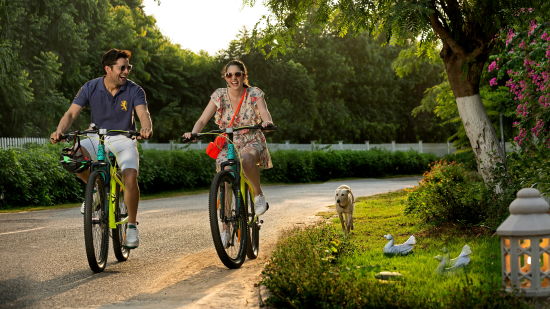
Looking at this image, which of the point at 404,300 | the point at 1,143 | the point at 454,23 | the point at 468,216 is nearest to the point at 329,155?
the point at 1,143

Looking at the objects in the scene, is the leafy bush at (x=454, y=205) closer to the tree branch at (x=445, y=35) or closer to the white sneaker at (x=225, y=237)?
the tree branch at (x=445, y=35)

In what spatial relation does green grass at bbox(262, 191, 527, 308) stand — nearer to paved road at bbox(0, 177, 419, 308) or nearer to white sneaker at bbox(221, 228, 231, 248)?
paved road at bbox(0, 177, 419, 308)

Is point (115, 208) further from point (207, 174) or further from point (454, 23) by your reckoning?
point (207, 174)

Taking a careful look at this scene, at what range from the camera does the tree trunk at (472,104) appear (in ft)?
39.8

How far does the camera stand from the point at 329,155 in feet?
120

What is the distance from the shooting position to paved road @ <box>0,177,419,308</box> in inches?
230

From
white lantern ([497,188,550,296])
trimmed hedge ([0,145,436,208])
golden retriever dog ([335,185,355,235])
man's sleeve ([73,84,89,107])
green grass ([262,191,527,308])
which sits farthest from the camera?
trimmed hedge ([0,145,436,208])

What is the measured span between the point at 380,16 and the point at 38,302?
6809 mm

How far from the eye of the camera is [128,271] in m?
7.33

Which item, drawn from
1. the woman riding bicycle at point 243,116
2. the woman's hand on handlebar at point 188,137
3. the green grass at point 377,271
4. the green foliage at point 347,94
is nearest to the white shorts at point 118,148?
the woman's hand on handlebar at point 188,137

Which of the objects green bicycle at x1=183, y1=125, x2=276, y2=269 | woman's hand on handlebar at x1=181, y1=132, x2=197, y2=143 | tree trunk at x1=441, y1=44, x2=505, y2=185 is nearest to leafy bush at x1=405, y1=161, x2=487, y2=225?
tree trunk at x1=441, y1=44, x2=505, y2=185

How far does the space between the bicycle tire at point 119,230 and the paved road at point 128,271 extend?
116mm

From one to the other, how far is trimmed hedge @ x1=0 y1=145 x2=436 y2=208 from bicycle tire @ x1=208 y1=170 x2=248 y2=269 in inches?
432

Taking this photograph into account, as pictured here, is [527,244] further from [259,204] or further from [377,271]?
[259,204]
